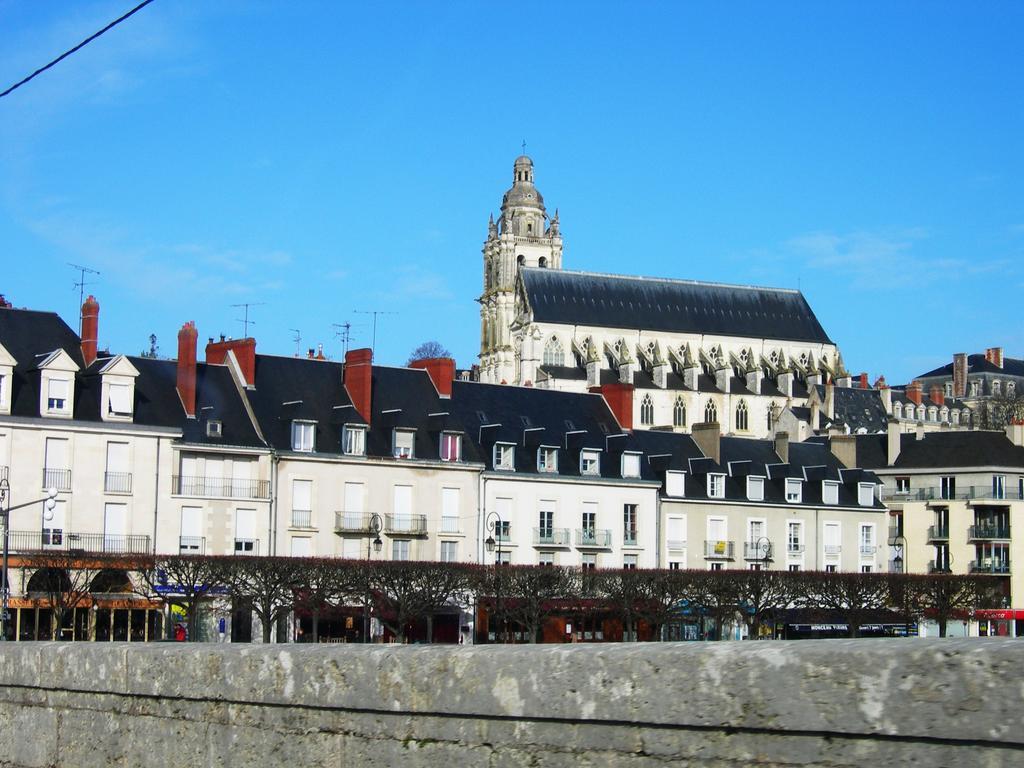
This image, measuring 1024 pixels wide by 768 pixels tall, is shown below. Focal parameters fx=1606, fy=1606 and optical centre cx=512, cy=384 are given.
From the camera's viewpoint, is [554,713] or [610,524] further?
[610,524]

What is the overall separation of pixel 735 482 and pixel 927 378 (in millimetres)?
117350

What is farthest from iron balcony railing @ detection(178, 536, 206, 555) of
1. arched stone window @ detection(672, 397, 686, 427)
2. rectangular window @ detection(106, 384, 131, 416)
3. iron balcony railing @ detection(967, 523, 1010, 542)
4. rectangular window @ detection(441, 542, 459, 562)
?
arched stone window @ detection(672, 397, 686, 427)

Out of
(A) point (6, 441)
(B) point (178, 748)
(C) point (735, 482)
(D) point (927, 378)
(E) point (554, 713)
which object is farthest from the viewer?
(D) point (927, 378)

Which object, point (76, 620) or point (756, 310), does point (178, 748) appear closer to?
point (76, 620)

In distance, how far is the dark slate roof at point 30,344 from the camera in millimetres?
42781

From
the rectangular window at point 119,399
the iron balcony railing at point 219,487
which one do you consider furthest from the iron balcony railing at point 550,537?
the rectangular window at point 119,399

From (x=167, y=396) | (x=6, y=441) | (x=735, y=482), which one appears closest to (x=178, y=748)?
(x=6, y=441)

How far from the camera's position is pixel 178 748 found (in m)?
8.31

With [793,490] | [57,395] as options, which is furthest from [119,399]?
[793,490]

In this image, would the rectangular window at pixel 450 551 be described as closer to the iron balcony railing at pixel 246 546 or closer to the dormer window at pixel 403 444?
the dormer window at pixel 403 444

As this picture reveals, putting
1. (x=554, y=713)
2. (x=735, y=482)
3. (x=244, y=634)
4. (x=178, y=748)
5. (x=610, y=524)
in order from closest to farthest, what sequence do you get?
(x=554, y=713)
(x=178, y=748)
(x=244, y=634)
(x=610, y=524)
(x=735, y=482)

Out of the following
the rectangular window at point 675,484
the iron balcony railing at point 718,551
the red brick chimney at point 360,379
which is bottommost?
the iron balcony railing at point 718,551

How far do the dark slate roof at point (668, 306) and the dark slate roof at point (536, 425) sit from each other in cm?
7078

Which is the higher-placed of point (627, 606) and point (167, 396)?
point (167, 396)
